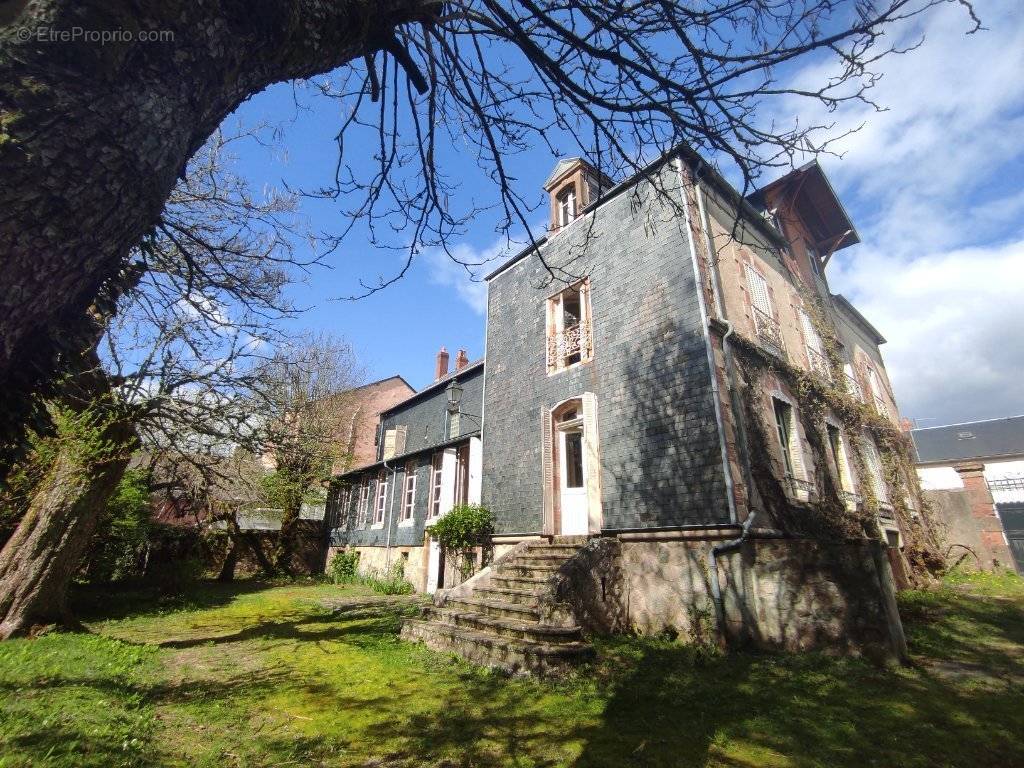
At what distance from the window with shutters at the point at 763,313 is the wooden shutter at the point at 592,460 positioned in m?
3.52

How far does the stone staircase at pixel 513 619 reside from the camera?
203 inches

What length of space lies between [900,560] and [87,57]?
14.5m

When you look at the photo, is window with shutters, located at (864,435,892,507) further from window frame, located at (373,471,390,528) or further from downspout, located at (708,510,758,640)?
window frame, located at (373,471,390,528)

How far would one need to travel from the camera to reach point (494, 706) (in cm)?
430

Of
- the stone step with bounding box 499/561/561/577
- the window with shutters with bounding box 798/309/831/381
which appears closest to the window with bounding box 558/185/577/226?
the window with shutters with bounding box 798/309/831/381

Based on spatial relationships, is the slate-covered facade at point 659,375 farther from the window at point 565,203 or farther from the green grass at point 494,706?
the green grass at point 494,706

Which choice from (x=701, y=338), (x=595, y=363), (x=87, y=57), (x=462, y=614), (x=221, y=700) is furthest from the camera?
(x=595, y=363)

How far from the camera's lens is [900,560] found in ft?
34.8

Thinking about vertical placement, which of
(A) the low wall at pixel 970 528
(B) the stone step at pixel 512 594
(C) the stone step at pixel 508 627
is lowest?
(C) the stone step at pixel 508 627

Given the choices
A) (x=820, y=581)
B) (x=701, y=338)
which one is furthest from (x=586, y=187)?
(x=820, y=581)

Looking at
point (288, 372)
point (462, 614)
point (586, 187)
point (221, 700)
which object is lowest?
point (221, 700)

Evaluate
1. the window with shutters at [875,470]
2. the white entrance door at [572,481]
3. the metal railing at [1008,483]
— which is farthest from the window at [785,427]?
the metal railing at [1008,483]

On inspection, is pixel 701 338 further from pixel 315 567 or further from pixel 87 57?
pixel 315 567

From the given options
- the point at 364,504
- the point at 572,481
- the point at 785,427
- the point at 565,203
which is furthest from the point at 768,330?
the point at 364,504
